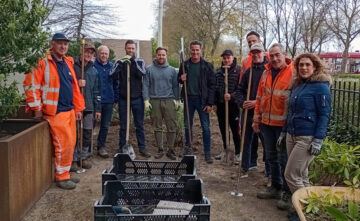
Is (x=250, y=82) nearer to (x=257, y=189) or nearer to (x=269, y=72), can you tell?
(x=269, y=72)

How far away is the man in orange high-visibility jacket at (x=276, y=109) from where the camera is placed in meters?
4.13

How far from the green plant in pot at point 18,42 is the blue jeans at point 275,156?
2.93 meters

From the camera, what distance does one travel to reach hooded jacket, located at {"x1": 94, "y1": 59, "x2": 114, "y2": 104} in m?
6.14

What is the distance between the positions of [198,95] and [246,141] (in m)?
1.25

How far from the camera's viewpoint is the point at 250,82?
16.1ft

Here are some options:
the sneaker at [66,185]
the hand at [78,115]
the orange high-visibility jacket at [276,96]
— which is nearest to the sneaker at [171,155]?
the hand at [78,115]

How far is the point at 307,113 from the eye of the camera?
11.7ft

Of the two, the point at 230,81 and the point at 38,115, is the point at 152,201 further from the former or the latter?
the point at 230,81

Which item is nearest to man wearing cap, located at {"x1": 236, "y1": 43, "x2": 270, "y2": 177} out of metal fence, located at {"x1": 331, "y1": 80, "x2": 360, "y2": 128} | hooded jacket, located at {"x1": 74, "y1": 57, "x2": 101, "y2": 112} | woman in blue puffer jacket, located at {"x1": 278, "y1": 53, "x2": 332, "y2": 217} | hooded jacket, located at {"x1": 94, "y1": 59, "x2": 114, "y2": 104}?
woman in blue puffer jacket, located at {"x1": 278, "y1": 53, "x2": 332, "y2": 217}

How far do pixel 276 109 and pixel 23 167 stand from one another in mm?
2994

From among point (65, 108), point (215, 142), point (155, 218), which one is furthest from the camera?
point (215, 142)

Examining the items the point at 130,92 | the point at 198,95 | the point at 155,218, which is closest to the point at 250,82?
the point at 198,95

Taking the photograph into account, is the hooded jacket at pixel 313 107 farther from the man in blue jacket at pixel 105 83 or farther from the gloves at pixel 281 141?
the man in blue jacket at pixel 105 83

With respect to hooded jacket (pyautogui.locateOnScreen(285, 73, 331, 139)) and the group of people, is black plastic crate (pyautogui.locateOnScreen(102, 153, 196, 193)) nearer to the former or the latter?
the group of people
